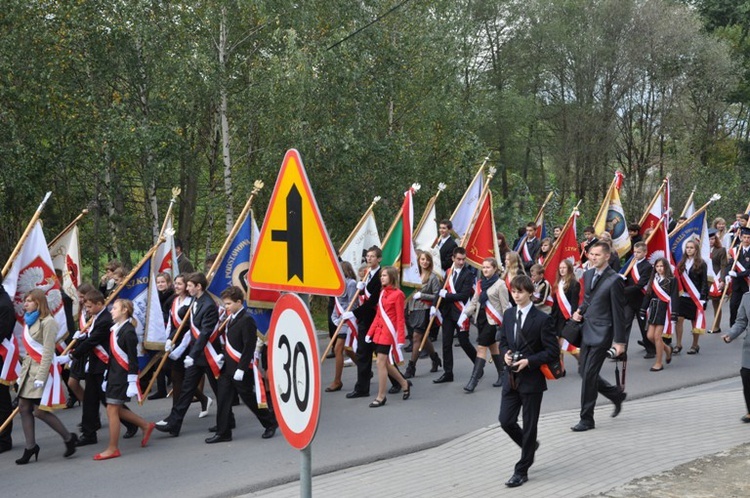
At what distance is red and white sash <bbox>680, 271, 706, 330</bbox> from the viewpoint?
14.6 metres

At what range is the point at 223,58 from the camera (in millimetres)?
21297

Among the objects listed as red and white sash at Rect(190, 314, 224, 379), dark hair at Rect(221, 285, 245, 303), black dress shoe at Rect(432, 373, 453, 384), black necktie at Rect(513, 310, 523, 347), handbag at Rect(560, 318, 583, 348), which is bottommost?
black dress shoe at Rect(432, 373, 453, 384)

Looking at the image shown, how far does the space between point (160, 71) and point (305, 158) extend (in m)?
3.55

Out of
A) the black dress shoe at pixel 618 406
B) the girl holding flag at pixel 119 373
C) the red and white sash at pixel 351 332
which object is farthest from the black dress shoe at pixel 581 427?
the girl holding flag at pixel 119 373

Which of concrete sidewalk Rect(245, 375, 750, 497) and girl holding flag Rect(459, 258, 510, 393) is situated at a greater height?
girl holding flag Rect(459, 258, 510, 393)

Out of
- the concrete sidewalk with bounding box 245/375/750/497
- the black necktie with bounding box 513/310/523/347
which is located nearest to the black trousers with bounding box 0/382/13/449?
the concrete sidewalk with bounding box 245/375/750/497

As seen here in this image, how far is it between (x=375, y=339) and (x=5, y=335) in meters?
4.19

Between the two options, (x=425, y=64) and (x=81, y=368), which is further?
(x=425, y=64)

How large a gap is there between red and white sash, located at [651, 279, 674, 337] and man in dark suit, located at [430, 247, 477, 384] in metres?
2.84

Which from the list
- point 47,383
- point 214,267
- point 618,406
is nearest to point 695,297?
point 618,406

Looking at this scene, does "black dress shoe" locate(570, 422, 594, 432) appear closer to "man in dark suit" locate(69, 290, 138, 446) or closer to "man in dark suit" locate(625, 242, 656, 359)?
"man in dark suit" locate(625, 242, 656, 359)

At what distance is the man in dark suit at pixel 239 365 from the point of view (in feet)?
32.6

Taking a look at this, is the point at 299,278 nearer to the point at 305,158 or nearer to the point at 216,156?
the point at 305,158

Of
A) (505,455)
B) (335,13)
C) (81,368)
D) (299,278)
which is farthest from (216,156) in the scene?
(299,278)
